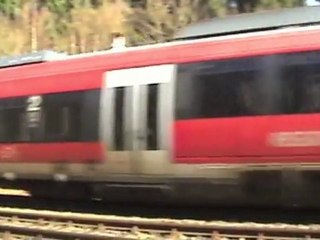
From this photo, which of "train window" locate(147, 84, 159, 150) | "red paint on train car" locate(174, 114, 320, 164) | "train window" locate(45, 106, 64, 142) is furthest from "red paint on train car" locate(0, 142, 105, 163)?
"red paint on train car" locate(174, 114, 320, 164)

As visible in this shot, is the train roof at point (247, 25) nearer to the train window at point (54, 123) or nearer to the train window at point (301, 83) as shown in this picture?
the train window at point (301, 83)

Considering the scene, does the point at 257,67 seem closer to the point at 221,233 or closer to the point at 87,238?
the point at 221,233

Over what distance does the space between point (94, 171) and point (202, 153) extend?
229 cm

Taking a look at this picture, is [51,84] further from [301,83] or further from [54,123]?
[301,83]

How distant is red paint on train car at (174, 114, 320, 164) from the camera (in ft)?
33.8

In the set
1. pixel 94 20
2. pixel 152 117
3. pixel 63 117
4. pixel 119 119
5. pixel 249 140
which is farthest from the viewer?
pixel 94 20

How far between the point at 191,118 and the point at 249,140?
99 cm

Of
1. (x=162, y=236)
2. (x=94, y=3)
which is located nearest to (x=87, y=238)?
(x=162, y=236)

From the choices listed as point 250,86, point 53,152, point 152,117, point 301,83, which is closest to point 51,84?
point 53,152

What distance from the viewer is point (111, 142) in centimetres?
1218

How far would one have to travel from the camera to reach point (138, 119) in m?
11.7

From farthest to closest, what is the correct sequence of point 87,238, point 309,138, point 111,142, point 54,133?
point 54,133, point 111,142, point 309,138, point 87,238

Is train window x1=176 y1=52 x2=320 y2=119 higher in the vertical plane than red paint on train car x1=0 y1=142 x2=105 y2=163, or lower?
higher

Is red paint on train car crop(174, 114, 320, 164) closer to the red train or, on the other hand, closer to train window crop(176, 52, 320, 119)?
the red train
